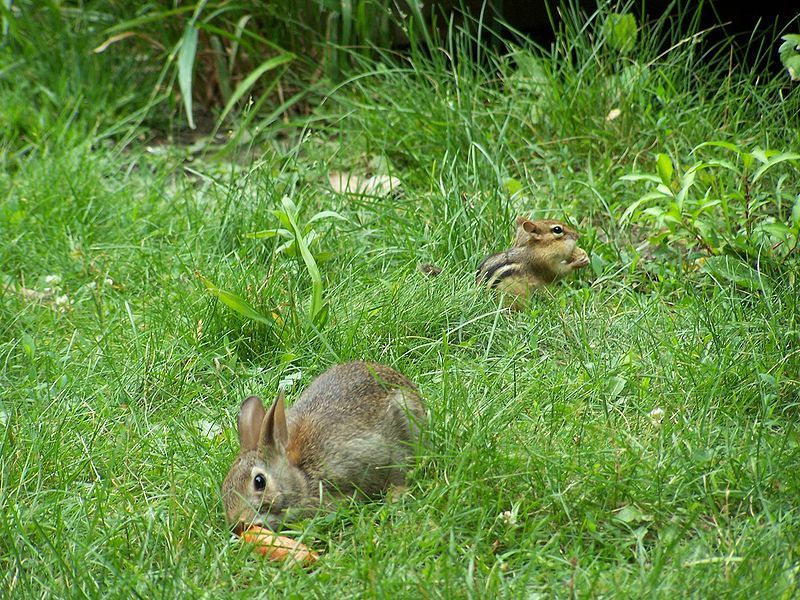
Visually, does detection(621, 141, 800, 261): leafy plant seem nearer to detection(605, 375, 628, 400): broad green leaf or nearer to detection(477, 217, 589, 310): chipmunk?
detection(477, 217, 589, 310): chipmunk

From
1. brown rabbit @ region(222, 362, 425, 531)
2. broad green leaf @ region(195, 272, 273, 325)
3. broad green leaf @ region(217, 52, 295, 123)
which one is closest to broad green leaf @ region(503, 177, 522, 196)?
broad green leaf @ region(195, 272, 273, 325)

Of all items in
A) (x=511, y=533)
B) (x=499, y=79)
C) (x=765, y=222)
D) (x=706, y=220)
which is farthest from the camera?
(x=499, y=79)

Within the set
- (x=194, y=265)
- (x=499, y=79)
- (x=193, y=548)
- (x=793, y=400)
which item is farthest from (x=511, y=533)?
(x=499, y=79)

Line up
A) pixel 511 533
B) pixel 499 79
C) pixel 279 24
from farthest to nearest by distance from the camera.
→ pixel 279 24 < pixel 499 79 < pixel 511 533

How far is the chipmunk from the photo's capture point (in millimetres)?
4570

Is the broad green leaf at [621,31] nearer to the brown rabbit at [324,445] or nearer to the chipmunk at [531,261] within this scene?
the chipmunk at [531,261]

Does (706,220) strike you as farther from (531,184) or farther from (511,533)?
(511,533)

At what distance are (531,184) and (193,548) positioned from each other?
2.78 meters

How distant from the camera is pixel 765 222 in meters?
4.43

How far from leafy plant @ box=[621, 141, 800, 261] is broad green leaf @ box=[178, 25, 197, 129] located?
2.73m

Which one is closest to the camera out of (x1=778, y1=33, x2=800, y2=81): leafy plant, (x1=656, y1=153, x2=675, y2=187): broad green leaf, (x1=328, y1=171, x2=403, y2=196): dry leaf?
(x1=778, y1=33, x2=800, y2=81): leafy plant

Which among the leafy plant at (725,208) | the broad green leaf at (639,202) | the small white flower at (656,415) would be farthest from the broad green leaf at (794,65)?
the small white flower at (656,415)

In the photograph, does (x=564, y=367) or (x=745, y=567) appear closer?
(x=745, y=567)

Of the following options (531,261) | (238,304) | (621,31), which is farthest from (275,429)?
(621,31)
